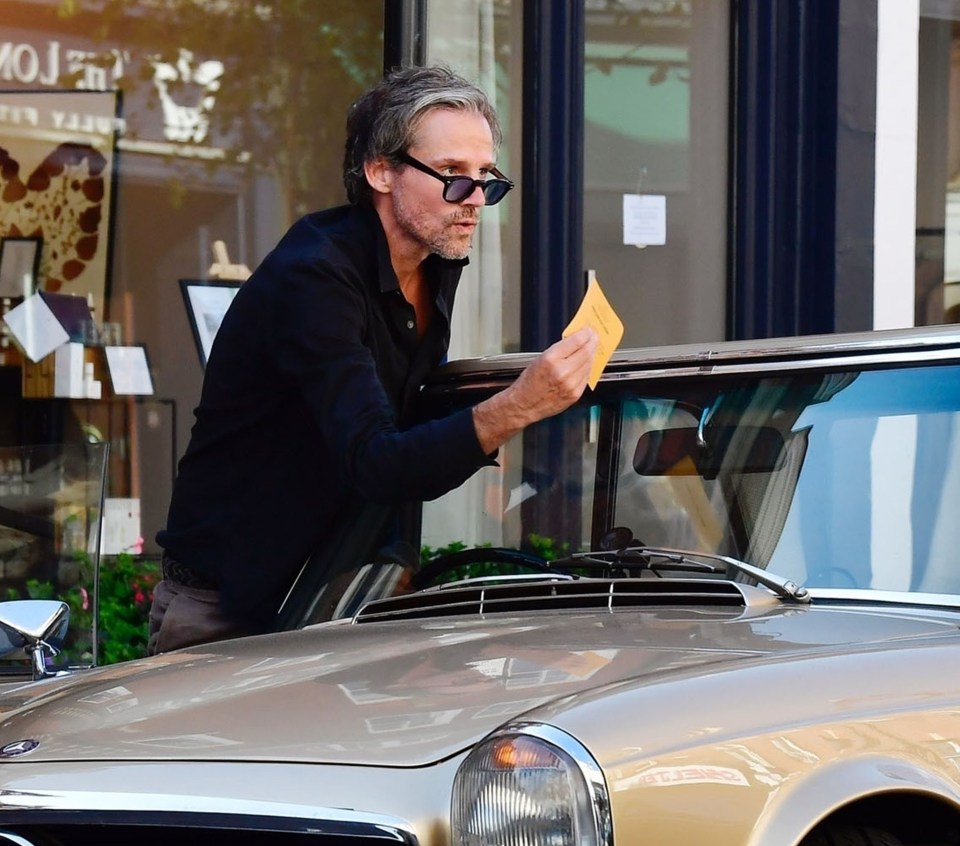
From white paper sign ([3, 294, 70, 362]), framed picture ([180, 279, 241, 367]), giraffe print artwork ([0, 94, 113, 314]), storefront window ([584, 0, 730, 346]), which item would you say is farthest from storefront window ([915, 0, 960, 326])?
white paper sign ([3, 294, 70, 362])

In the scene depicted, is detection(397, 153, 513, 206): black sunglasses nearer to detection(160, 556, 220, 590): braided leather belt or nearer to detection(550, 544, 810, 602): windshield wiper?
detection(550, 544, 810, 602): windshield wiper

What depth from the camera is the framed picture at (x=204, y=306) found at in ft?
22.3

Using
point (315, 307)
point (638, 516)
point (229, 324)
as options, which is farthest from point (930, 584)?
point (229, 324)

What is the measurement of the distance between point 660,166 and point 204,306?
222 centimetres

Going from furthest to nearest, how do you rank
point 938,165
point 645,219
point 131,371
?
point 938,165 < point 645,219 < point 131,371

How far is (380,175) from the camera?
3.54 metres

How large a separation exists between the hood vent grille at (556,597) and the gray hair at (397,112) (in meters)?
1.00

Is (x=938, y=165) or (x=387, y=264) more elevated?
(x=938, y=165)

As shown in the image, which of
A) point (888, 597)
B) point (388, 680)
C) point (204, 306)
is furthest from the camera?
point (204, 306)

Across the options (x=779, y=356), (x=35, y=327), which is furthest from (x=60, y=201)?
(x=779, y=356)

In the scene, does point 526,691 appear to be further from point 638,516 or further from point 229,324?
point 229,324

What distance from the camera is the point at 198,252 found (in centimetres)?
684

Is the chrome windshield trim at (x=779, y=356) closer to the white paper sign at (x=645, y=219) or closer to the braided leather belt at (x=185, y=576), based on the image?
the braided leather belt at (x=185, y=576)

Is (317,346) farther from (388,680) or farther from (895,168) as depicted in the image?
(895,168)
